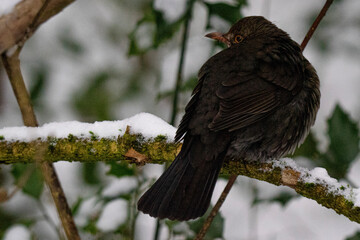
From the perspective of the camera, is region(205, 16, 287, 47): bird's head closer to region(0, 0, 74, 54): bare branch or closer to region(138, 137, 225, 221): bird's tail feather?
region(138, 137, 225, 221): bird's tail feather

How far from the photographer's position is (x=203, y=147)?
10.1 ft

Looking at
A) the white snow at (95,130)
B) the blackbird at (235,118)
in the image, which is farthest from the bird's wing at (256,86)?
the white snow at (95,130)

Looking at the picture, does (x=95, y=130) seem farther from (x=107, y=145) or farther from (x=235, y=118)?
(x=235, y=118)

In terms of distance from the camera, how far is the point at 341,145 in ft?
9.93

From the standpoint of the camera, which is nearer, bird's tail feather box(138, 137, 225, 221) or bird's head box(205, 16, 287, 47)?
bird's tail feather box(138, 137, 225, 221)

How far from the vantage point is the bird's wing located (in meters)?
3.07

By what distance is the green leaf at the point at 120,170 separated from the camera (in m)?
3.29

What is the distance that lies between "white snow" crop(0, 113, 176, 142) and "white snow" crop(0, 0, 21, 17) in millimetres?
786

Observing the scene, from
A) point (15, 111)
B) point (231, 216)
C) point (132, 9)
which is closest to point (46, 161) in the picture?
point (231, 216)

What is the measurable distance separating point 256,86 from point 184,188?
0.76 meters

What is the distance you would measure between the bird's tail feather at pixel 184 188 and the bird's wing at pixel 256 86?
0.66 ft

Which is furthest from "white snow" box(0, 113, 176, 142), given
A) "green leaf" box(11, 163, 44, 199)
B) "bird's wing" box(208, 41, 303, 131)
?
"green leaf" box(11, 163, 44, 199)

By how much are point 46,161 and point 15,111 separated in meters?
3.60

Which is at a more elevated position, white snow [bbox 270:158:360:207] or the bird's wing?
the bird's wing
